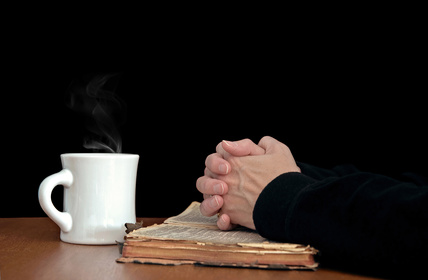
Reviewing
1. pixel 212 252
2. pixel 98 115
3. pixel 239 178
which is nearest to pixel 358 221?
pixel 212 252

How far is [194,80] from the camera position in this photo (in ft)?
6.59

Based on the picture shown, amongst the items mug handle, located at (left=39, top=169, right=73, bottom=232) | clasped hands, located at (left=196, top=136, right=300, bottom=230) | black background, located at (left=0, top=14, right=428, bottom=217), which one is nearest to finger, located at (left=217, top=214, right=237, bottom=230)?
clasped hands, located at (left=196, top=136, right=300, bottom=230)

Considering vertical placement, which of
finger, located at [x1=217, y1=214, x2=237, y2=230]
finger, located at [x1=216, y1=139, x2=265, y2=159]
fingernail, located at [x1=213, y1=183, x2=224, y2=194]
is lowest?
finger, located at [x1=217, y1=214, x2=237, y2=230]

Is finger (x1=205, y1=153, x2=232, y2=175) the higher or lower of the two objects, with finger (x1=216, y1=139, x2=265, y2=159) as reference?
lower

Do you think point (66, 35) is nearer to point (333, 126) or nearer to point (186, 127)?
point (186, 127)

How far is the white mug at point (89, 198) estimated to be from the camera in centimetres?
89

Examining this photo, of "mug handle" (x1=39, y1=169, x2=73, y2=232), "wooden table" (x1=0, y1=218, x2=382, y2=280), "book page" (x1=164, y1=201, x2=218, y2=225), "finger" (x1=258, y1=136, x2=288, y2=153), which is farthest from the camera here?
"finger" (x1=258, y1=136, x2=288, y2=153)

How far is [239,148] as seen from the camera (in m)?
1.08

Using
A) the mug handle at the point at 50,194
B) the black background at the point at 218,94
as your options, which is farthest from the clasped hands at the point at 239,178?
the black background at the point at 218,94

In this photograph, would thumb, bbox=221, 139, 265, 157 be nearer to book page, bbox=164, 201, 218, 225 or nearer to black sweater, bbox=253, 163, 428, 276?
book page, bbox=164, 201, 218, 225

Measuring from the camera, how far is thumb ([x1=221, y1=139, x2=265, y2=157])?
1.06m

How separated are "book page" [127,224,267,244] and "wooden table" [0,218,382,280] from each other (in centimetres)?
4

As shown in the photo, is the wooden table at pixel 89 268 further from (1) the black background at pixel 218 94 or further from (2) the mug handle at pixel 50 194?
(1) the black background at pixel 218 94

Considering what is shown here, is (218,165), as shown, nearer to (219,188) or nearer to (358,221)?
(219,188)
